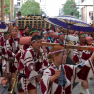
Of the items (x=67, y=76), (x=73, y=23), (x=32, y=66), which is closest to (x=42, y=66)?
(x=32, y=66)

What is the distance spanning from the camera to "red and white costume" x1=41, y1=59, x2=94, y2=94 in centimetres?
322

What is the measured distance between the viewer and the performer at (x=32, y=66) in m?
4.59

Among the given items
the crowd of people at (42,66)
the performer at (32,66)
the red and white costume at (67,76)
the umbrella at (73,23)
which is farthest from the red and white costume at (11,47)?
the red and white costume at (67,76)

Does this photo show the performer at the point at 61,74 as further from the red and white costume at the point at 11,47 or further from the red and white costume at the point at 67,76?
the red and white costume at the point at 11,47

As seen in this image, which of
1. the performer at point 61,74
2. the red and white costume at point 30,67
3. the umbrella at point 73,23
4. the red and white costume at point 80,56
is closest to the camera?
the performer at point 61,74

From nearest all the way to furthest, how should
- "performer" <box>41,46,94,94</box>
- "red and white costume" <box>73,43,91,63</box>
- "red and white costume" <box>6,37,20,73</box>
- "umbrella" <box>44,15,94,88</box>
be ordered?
"performer" <box>41,46,94,94</box>
"umbrella" <box>44,15,94,88</box>
"red and white costume" <box>73,43,91,63</box>
"red and white costume" <box>6,37,20,73</box>

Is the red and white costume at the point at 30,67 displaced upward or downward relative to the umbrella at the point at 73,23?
downward

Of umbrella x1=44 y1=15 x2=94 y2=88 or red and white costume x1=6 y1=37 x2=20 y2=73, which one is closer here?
umbrella x1=44 y1=15 x2=94 y2=88

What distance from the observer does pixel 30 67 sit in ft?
15.1

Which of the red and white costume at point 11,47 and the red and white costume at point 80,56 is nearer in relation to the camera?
the red and white costume at point 80,56

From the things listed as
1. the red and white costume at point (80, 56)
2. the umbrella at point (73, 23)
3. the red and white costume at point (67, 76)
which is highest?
the umbrella at point (73, 23)

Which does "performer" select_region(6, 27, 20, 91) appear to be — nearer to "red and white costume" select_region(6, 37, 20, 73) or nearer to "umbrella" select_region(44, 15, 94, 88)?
"red and white costume" select_region(6, 37, 20, 73)

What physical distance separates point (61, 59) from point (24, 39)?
2.06 metres

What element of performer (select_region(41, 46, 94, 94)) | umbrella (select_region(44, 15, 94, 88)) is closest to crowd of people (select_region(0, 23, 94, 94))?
performer (select_region(41, 46, 94, 94))
